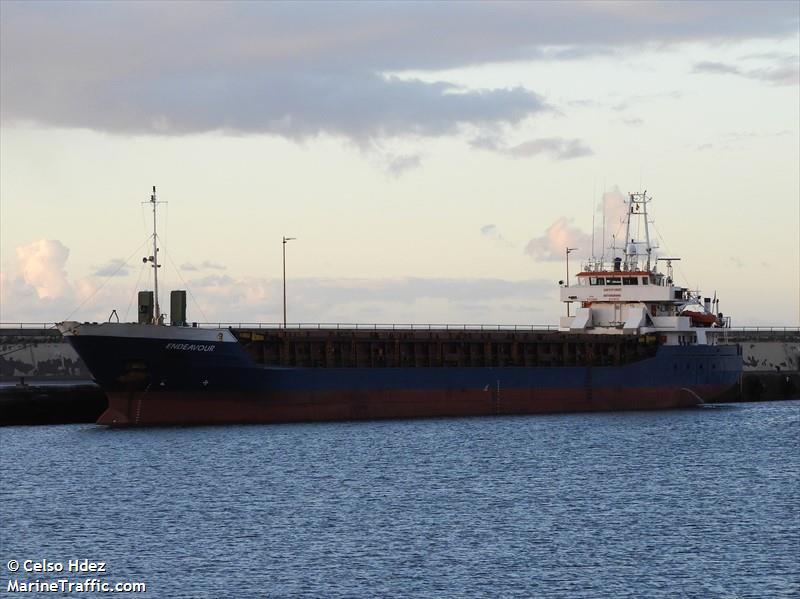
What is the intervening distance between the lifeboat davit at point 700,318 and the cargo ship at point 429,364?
9 cm

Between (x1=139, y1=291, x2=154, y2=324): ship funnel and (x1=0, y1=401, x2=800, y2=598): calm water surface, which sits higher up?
(x1=139, y1=291, x2=154, y2=324): ship funnel

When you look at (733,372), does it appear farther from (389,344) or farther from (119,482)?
(119,482)

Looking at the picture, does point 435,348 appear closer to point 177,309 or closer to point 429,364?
point 429,364

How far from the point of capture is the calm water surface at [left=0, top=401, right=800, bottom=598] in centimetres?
3300

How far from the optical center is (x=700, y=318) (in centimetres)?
8394

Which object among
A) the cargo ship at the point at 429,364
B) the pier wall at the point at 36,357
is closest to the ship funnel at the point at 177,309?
the cargo ship at the point at 429,364

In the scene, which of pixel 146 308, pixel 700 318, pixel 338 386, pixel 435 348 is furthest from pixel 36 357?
pixel 700 318

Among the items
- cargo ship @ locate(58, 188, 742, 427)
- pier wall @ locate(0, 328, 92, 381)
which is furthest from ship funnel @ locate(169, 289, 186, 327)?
pier wall @ locate(0, 328, 92, 381)

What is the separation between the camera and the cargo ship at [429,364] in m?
60.8

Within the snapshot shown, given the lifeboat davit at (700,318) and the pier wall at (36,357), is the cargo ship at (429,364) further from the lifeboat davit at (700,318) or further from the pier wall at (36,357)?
the pier wall at (36,357)

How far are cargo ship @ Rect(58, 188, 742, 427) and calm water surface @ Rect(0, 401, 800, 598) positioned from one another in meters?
2.00

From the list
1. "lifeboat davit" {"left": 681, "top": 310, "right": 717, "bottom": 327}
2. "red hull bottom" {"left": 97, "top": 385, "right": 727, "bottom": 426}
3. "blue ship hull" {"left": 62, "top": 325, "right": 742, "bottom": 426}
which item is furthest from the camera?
"lifeboat davit" {"left": 681, "top": 310, "right": 717, "bottom": 327}

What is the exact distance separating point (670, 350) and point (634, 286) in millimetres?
5060

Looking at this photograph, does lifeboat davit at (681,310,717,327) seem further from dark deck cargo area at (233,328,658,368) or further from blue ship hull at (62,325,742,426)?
dark deck cargo area at (233,328,658,368)
